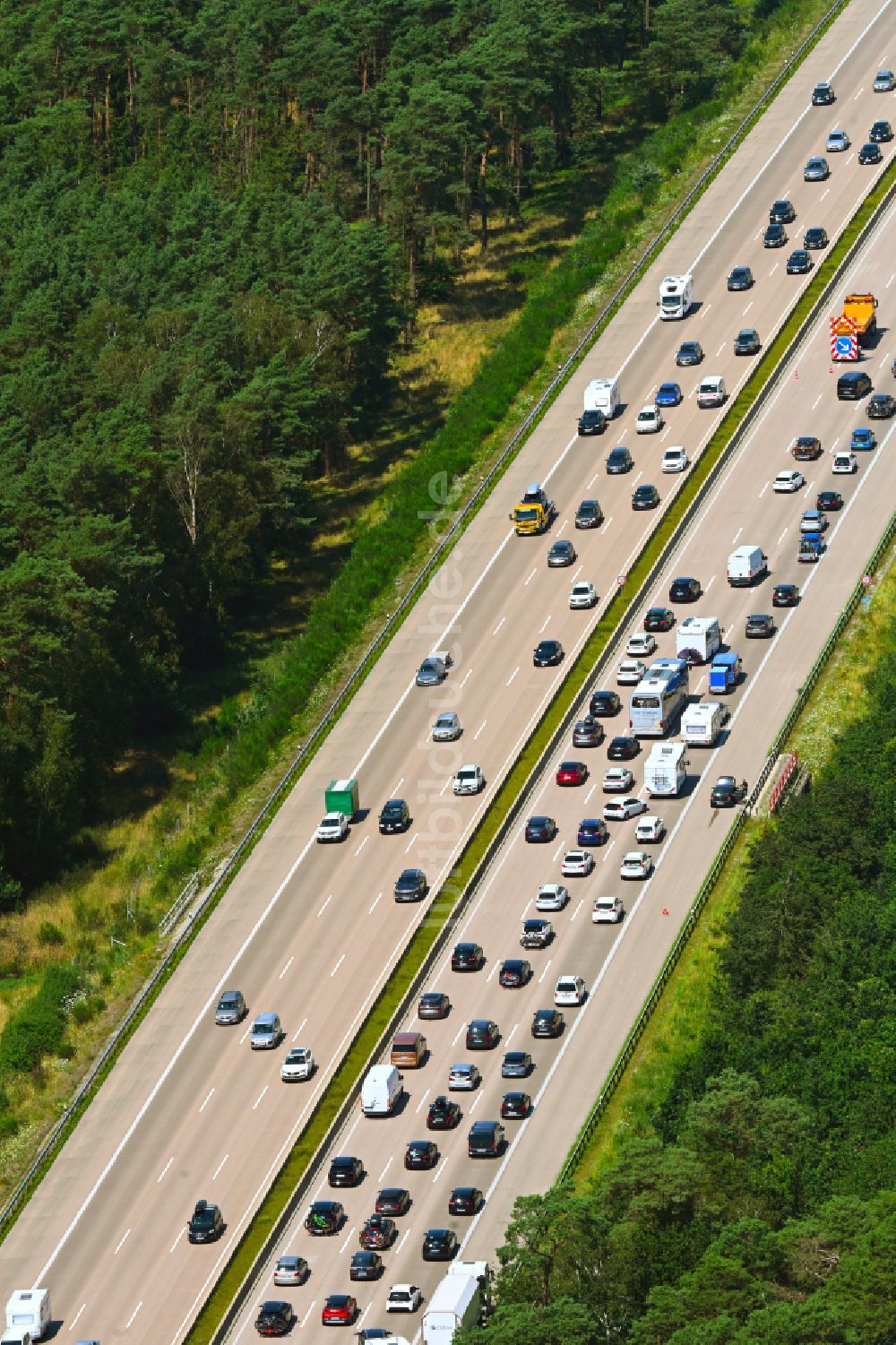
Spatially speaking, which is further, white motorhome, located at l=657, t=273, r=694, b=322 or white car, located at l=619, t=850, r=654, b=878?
white motorhome, located at l=657, t=273, r=694, b=322

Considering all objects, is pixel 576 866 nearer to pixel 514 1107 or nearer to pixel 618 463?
pixel 514 1107

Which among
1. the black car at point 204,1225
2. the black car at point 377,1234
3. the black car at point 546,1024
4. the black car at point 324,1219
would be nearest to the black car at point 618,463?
the black car at point 546,1024

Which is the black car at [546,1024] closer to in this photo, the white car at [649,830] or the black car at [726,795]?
the white car at [649,830]

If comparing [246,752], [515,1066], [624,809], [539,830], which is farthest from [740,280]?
[515,1066]

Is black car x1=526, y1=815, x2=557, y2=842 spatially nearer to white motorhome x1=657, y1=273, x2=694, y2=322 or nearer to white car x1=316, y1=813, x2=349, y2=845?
white car x1=316, y1=813, x2=349, y2=845

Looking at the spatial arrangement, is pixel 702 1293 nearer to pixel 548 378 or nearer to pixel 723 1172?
pixel 723 1172

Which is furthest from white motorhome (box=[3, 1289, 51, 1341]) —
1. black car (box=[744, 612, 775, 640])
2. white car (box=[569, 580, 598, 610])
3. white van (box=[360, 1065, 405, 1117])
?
white car (box=[569, 580, 598, 610])
